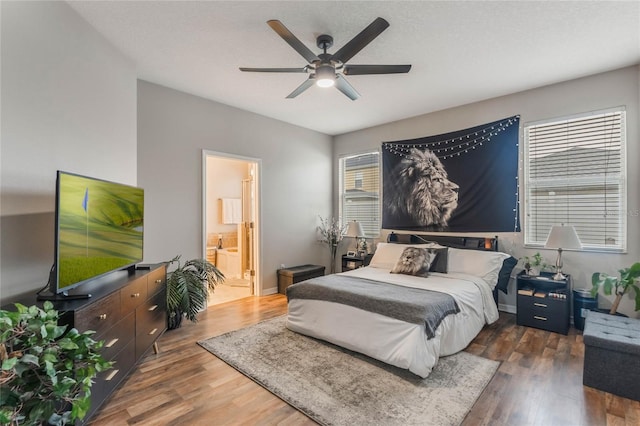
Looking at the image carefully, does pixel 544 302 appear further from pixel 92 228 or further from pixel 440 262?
pixel 92 228

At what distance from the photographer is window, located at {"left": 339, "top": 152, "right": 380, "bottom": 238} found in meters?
5.50

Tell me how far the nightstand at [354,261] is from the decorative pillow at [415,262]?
1.08 metres

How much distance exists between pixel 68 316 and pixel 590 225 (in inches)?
190

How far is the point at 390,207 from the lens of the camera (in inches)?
204

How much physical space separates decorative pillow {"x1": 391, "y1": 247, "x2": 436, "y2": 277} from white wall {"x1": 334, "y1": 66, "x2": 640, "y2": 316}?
3.68 ft

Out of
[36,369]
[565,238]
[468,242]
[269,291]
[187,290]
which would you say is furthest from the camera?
[269,291]

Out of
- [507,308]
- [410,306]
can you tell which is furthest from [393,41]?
[507,308]

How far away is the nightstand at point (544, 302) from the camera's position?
3.29m

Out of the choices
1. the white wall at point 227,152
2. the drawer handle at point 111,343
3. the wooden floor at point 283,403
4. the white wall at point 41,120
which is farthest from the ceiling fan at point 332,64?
the wooden floor at point 283,403

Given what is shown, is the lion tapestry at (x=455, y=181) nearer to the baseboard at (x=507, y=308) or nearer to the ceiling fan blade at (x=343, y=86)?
the baseboard at (x=507, y=308)

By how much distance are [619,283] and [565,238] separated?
1.94ft

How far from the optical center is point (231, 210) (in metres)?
6.77

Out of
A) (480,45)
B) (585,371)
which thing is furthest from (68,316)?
(480,45)

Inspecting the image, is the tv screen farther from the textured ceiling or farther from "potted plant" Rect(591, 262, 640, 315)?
"potted plant" Rect(591, 262, 640, 315)
